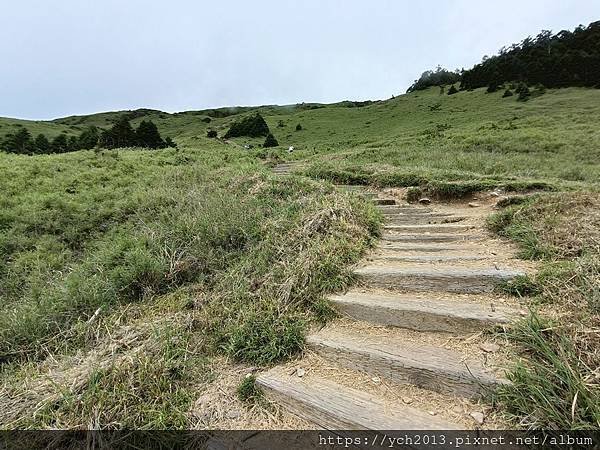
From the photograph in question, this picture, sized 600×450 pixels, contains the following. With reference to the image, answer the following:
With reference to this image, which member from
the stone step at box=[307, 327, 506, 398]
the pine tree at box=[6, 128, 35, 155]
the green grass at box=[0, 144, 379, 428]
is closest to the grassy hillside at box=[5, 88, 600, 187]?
the green grass at box=[0, 144, 379, 428]

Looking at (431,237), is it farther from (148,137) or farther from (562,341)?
(148,137)

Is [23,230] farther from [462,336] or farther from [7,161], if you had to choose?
[462,336]

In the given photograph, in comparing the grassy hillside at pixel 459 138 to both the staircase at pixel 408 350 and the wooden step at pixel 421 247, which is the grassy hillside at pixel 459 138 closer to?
the wooden step at pixel 421 247

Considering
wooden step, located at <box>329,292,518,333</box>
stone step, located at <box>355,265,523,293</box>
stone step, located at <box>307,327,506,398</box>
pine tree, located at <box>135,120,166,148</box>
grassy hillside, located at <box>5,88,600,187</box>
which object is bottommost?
stone step, located at <box>307,327,506,398</box>

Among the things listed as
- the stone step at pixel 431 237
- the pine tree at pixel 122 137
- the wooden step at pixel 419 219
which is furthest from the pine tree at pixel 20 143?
the stone step at pixel 431 237

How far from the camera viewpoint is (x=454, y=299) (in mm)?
2838

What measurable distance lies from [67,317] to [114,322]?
55 cm

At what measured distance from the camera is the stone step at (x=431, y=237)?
4114mm

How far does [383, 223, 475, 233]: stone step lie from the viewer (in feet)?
14.6

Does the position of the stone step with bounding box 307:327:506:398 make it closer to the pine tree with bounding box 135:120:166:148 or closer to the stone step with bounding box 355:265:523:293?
the stone step with bounding box 355:265:523:293

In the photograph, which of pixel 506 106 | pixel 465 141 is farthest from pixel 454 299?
pixel 506 106

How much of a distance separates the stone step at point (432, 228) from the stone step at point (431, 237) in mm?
169

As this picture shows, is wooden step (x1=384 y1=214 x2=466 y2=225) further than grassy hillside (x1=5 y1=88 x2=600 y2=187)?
No

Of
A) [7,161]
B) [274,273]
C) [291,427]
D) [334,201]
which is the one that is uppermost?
[7,161]
